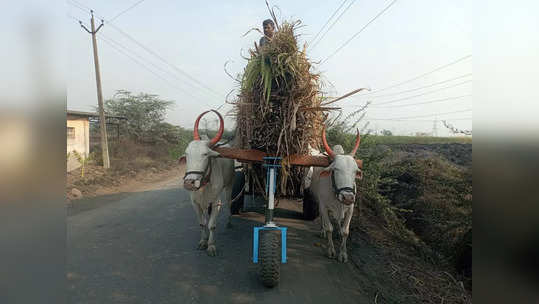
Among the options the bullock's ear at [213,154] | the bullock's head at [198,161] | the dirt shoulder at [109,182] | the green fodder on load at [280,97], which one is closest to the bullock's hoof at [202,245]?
the bullock's head at [198,161]

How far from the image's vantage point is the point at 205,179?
4.20 meters

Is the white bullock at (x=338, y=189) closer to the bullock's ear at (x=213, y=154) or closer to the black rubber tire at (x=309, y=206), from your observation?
the black rubber tire at (x=309, y=206)

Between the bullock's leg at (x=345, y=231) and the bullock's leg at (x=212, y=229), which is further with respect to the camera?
the bullock's leg at (x=212, y=229)

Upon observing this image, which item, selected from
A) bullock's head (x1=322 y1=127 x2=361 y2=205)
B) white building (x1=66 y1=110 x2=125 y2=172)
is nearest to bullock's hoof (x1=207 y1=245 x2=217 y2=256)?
bullock's head (x1=322 y1=127 x2=361 y2=205)

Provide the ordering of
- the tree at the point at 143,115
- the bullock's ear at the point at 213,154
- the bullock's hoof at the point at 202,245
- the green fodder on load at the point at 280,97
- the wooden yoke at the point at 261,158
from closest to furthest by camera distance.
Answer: the green fodder on load at the point at 280,97, the wooden yoke at the point at 261,158, the bullock's ear at the point at 213,154, the bullock's hoof at the point at 202,245, the tree at the point at 143,115

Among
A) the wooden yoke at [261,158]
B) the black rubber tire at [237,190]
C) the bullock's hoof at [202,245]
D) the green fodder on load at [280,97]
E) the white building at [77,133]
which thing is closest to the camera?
the green fodder on load at [280,97]

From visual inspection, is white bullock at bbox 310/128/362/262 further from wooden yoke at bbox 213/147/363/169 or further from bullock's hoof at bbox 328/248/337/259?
wooden yoke at bbox 213/147/363/169

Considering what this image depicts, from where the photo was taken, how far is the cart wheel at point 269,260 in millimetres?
3329

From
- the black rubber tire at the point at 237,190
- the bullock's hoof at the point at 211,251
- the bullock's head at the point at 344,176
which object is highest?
the bullock's head at the point at 344,176

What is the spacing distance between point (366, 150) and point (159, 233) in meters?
5.10

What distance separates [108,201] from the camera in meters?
8.18

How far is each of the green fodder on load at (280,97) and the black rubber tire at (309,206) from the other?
173 cm
